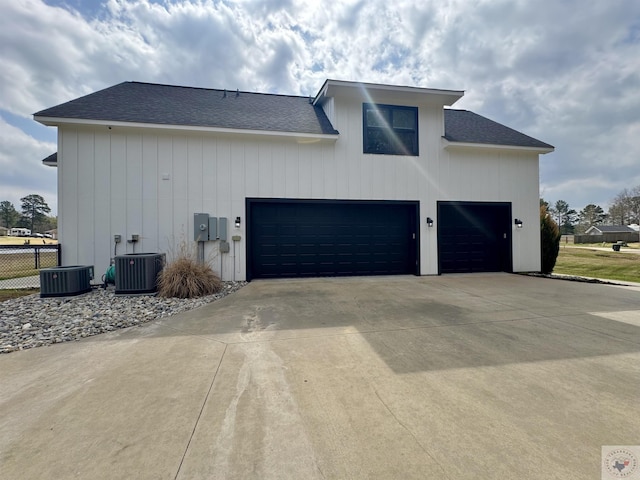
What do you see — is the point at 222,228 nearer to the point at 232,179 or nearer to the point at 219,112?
the point at 232,179

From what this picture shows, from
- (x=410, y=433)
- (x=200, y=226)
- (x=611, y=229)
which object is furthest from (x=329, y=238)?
(x=611, y=229)

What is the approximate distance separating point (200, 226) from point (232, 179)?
4.95 ft

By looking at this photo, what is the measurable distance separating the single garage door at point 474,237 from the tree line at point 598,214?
5029cm

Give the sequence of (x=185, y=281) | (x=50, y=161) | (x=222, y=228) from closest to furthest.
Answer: (x=185, y=281) < (x=222, y=228) < (x=50, y=161)

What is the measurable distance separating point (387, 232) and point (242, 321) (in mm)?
5720

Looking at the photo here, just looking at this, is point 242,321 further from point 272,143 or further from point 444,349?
point 272,143

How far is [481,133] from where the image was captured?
9383mm

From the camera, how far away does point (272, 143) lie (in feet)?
25.4

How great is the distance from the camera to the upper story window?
329 inches

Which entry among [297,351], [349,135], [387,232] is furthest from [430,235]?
[297,351]

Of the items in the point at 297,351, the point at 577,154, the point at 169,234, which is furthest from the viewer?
the point at 577,154

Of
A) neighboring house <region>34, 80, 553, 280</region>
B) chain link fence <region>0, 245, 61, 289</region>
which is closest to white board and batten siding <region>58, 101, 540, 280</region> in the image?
neighboring house <region>34, 80, 553, 280</region>

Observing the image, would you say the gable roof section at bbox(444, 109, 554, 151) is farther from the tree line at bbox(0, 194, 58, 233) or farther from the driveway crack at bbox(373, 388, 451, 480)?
the tree line at bbox(0, 194, 58, 233)

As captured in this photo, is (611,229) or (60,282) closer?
(60,282)
